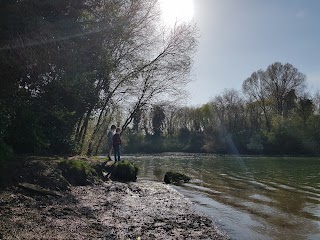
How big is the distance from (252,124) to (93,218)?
70911 millimetres

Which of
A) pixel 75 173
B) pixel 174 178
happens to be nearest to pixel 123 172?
pixel 174 178

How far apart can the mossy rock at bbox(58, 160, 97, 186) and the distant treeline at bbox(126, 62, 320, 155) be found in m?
43.1

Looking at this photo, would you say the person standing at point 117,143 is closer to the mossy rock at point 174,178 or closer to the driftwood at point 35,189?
the mossy rock at point 174,178

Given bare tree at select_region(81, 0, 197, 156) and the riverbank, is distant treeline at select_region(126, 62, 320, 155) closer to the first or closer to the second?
bare tree at select_region(81, 0, 197, 156)

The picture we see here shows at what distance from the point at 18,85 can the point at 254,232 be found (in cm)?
1080

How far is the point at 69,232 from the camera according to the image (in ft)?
22.8

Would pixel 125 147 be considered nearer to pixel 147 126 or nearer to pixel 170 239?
pixel 147 126

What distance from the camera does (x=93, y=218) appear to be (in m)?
8.55

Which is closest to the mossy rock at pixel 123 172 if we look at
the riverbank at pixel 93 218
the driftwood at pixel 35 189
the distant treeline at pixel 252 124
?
the riverbank at pixel 93 218

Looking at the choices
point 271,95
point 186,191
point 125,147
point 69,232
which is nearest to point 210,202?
point 186,191

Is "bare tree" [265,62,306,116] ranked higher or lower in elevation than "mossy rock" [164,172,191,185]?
higher

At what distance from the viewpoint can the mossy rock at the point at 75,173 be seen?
13.8 m

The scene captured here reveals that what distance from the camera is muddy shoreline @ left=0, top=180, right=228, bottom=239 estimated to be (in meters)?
6.89

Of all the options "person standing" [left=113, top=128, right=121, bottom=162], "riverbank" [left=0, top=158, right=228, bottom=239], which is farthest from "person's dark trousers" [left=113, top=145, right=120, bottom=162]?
"riverbank" [left=0, top=158, right=228, bottom=239]
